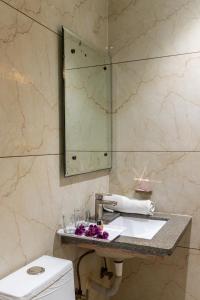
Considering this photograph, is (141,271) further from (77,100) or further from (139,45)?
(139,45)

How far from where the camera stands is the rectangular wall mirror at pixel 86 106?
5.01 feet

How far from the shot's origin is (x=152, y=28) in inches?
→ 72.9

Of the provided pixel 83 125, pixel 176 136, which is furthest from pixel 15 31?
pixel 176 136

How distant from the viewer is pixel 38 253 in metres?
1.32

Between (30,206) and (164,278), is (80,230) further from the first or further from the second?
(164,278)

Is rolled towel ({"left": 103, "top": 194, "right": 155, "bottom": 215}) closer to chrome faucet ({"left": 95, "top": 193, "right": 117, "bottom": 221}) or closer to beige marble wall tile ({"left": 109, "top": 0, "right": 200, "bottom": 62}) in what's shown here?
chrome faucet ({"left": 95, "top": 193, "right": 117, "bottom": 221})

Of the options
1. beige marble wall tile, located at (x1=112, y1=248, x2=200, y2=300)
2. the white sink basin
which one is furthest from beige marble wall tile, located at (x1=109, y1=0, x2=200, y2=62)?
beige marble wall tile, located at (x1=112, y1=248, x2=200, y2=300)

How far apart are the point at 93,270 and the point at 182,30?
151 centimetres

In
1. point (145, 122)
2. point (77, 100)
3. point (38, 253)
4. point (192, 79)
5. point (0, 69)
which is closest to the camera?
point (0, 69)

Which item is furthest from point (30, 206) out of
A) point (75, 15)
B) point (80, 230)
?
point (75, 15)

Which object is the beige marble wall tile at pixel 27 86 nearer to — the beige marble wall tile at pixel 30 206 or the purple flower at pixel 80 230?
the beige marble wall tile at pixel 30 206

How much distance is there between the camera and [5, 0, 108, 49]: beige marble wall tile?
4.28ft

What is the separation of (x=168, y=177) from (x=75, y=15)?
106 centimetres

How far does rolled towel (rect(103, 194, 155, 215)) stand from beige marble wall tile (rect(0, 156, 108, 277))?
33 cm
